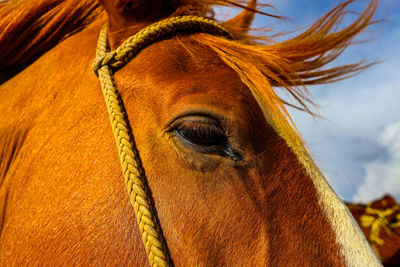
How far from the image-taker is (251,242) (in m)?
1.03

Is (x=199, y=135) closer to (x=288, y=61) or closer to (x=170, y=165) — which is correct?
(x=170, y=165)

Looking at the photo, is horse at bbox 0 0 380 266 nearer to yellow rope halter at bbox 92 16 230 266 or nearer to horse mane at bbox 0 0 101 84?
yellow rope halter at bbox 92 16 230 266

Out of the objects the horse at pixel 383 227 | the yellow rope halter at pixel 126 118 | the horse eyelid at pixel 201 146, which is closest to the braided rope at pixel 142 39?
the yellow rope halter at pixel 126 118

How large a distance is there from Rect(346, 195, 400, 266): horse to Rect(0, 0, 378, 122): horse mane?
2.33m

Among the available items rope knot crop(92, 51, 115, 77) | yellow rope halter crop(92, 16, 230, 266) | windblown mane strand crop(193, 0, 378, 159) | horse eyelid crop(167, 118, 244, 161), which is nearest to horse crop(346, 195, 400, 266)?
windblown mane strand crop(193, 0, 378, 159)

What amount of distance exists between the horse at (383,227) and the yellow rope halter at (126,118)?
9.39 feet

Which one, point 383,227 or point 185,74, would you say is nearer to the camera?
point 185,74

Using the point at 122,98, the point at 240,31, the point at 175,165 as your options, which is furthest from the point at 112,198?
the point at 240,31

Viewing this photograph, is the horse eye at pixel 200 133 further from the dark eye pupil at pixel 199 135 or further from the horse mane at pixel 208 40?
the horse mane at pixel 208 40

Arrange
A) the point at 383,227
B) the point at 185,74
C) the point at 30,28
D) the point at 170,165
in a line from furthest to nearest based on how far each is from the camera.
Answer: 1. the point at 383,227
2. the point at 30,28
3. the point at 185,74
4. the point at 170,165

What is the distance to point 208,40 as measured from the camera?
1.41 m

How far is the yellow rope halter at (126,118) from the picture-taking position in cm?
103

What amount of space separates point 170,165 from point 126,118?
230 mm

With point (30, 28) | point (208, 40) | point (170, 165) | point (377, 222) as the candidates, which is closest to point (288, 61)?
point (208, 40)
